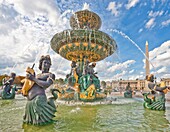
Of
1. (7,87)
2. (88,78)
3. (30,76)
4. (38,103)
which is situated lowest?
(38,103)

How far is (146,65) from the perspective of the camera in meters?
36.1

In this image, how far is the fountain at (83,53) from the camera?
10.6 m

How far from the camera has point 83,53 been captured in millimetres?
12250

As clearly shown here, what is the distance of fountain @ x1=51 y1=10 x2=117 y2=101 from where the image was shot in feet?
34.7

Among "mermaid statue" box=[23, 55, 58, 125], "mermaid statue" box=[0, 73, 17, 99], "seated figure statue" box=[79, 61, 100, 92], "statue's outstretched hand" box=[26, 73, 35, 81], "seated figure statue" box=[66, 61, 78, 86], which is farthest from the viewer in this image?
"mermaid statue" box=[0, 73, 17, 99]

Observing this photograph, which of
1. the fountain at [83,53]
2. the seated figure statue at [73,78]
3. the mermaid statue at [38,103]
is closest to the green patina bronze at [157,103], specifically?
the fountain at [83,53]

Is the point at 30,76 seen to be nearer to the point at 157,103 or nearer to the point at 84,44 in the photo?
the point at 157,103

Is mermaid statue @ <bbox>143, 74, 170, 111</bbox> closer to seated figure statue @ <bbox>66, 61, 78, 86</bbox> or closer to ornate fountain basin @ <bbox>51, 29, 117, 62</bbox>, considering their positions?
ornate fountain basin @ <bbox>51, 29, 117, 62</bbox>

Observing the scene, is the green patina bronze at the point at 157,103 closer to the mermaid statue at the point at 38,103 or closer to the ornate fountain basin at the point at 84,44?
the mermaid statue at the point at 38,103

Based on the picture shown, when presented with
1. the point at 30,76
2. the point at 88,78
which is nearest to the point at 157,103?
the point at 88,78

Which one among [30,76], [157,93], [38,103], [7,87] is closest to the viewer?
[30,76]

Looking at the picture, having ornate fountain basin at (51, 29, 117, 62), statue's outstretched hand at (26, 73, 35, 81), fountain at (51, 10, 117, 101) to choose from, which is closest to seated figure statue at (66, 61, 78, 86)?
fountain at (51, 10, 117, 101)

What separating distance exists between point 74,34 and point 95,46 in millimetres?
1786

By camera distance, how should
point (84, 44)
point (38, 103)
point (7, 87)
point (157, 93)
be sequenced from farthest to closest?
point (7, 87) → point (84, 44) → point (157, 93) → point (38, 103)
